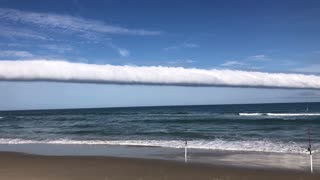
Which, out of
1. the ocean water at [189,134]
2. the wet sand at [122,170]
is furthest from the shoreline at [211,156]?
the ocean water at [189,134]

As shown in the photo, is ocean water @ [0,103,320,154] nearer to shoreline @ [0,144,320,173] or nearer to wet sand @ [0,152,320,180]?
shoreline @ [0,144,320,173]

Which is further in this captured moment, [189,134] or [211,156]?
[189,134]

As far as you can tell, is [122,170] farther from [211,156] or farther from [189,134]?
[189,134]

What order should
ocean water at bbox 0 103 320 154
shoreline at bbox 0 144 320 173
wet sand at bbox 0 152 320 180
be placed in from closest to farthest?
wet sand at bbox 0 152 320 180 < shoreline at bbox 0 144 320 173 < ocean water at bbox 0 103 320 154

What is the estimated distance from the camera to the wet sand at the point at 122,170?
13492mm

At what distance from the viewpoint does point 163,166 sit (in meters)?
16.0

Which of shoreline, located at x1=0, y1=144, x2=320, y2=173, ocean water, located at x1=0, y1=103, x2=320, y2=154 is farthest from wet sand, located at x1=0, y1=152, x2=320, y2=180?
ocean water, located at x1=0, y1=103, x2=320, y2=154

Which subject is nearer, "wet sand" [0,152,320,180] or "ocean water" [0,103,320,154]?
"wet sand" [0,152,320,180]

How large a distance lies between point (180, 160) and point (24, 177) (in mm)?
6884

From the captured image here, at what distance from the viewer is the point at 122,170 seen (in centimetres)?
1498

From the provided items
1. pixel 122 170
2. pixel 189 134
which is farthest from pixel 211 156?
pixel 189 134

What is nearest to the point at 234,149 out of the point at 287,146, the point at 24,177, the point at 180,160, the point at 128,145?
the point at 287,146

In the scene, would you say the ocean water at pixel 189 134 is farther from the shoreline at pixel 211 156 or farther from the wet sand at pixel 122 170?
the wet sand at pixel 122 170

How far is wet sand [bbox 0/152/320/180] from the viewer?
44.3 ft
